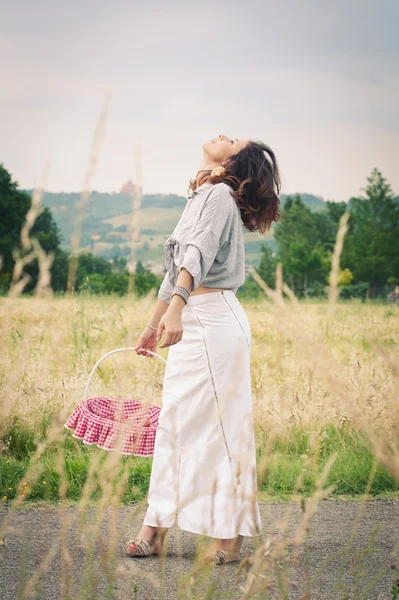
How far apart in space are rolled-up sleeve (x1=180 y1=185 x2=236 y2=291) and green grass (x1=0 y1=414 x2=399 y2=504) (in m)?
1.46

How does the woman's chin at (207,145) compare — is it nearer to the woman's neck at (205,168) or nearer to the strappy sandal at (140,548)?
the woman's neck at (205,168)

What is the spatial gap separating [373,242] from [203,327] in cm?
5743

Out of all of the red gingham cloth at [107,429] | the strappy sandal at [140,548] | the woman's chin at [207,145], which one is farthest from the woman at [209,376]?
the red gingham cloth at [107,429]

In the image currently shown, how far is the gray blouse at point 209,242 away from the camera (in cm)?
314

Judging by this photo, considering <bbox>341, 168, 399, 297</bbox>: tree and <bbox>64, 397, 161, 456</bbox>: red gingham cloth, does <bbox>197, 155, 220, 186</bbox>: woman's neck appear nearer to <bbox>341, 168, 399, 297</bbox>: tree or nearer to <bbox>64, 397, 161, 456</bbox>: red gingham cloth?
<bbox>64, 397, 161, 456</bbox>: red gingham cloth

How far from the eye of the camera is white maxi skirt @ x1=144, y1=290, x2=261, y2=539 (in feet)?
10.6

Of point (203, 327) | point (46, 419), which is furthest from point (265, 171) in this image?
point (46, 419)

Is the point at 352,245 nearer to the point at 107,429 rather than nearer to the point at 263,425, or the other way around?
the point at 263,425

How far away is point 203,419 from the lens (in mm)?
3283

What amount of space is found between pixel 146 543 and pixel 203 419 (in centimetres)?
64

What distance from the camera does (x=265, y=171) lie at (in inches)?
136

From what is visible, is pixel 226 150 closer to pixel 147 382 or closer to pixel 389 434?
pixel 389 434

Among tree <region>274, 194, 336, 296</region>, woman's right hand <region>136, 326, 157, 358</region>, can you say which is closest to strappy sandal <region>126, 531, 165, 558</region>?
woman's right hand <region>136, 326, 157, 358</region>

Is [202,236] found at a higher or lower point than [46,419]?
higher
